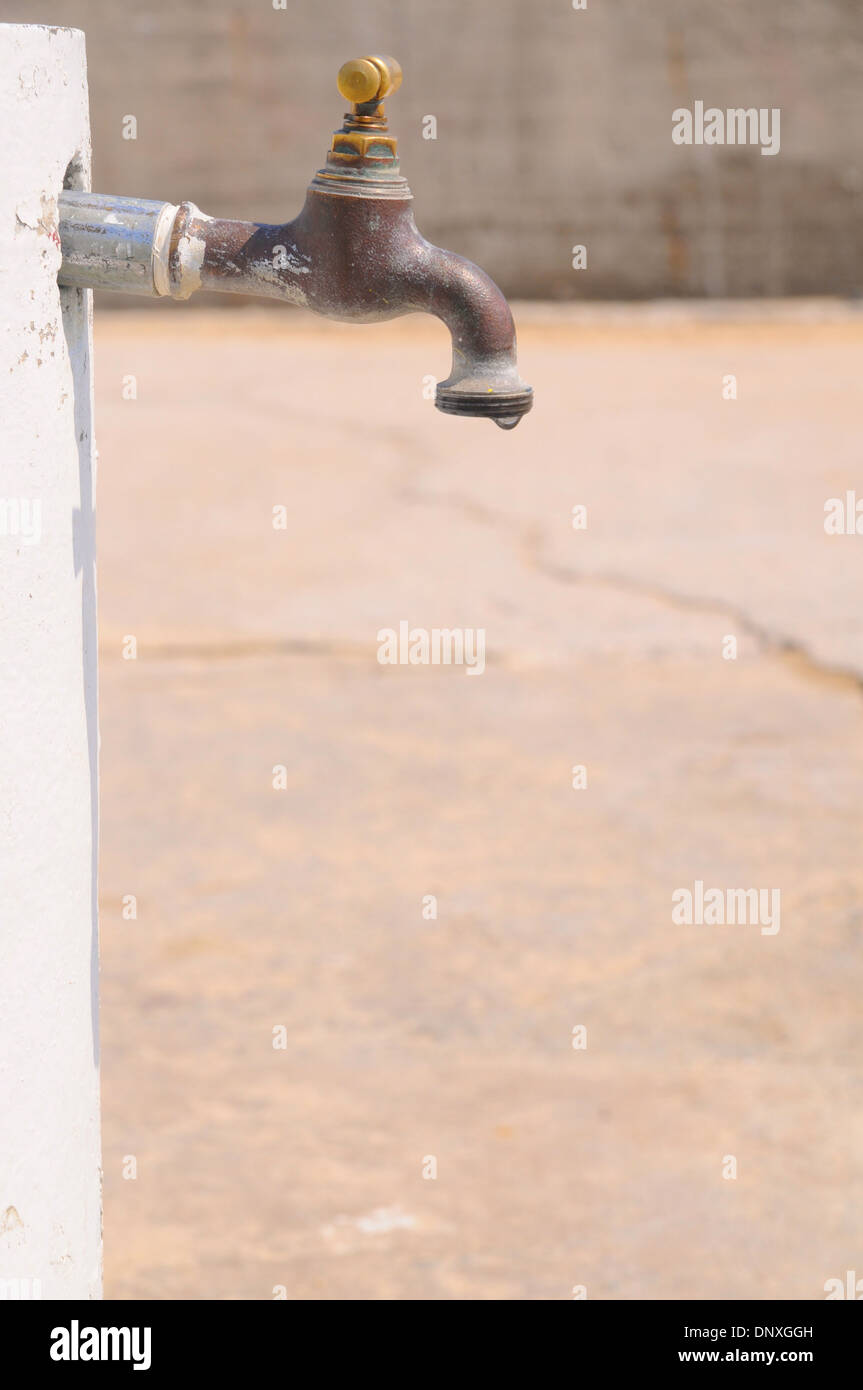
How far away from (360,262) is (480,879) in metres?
2.06

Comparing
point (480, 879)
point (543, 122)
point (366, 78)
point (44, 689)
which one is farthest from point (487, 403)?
point (543, 122)

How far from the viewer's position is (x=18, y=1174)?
119 centimetres

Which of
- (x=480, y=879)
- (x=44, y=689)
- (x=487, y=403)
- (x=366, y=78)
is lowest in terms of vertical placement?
(x=480, y=879)

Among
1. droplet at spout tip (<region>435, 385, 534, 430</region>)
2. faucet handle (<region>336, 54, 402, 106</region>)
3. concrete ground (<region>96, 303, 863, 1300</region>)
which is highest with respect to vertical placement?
faucet handle (<region>336, 54, 402, 106</region>)

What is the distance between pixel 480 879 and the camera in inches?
124

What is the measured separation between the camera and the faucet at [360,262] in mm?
1174

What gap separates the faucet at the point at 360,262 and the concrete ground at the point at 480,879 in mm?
1245

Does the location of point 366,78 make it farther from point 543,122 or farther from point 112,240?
point 543,122

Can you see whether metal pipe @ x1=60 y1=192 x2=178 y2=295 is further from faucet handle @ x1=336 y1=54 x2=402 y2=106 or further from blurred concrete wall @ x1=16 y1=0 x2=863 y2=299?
blurred concrete wall @ x1=16 y1=0 x2=863 y2=299

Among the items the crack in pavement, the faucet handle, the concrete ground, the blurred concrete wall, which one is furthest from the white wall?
the blurred concrete wall

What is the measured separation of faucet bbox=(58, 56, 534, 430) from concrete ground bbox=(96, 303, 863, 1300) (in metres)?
1.24

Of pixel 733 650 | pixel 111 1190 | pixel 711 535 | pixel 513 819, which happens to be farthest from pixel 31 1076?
pixel 711 535

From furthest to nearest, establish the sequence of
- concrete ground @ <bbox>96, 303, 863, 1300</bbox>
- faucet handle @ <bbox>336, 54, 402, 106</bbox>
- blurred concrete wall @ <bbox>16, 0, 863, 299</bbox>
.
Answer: blurred concrete wall @ <bbox>16, 0, 863, 299</bbox>
concrete ground @ <bbox>96, 303, 863, 1300</bbox>
faucet handle @ <bbox>336, 54, 402, 106</bbox>

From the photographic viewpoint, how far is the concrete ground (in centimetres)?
216
